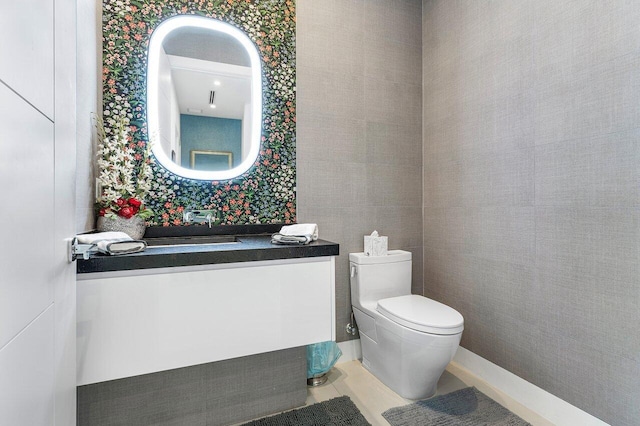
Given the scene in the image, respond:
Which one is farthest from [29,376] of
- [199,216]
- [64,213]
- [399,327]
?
[399,327]

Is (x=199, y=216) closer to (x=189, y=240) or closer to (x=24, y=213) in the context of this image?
(x=189, y=240)

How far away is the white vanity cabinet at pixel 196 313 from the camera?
1.11 metres

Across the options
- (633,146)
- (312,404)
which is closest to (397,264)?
(312,404)

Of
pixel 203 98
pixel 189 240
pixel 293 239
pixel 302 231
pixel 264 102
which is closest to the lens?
pixel 293 239

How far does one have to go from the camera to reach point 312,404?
5.81ft

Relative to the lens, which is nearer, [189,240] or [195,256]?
[195,256]

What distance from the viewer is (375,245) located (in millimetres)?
2178

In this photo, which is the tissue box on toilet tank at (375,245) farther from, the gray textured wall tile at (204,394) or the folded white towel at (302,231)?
the gray textured wall tile at (204,394)

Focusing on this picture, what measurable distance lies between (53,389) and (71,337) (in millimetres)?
217

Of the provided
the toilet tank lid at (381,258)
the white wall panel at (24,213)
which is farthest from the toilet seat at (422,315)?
the white wall panel at (24,213)

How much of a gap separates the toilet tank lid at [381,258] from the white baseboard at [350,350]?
1.94ft

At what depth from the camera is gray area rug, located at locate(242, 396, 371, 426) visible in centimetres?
162

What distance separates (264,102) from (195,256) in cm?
114

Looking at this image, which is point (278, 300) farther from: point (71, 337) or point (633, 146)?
point (633, 146)
